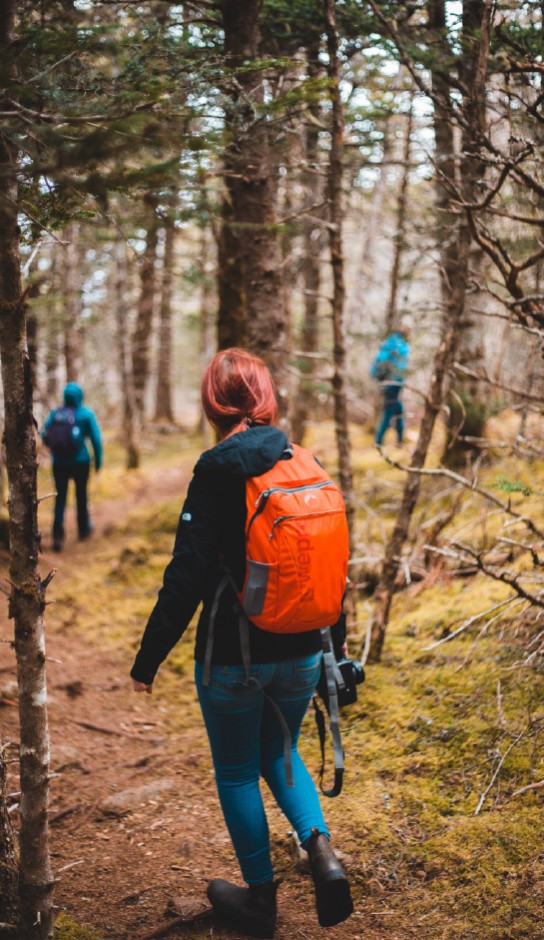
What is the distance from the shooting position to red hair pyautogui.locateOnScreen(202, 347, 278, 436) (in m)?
2.87

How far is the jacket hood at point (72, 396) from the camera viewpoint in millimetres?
9078

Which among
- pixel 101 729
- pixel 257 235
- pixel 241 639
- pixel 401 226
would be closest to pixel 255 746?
pixel 241 639

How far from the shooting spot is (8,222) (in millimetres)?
2344

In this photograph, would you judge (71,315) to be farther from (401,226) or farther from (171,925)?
(171,925)

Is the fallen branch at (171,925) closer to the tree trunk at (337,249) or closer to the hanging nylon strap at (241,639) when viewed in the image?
the hanging nylon strap at (241,639)

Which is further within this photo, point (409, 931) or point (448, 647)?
point (448, 647)

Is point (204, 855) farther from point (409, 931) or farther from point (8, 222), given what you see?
point (8, 222)

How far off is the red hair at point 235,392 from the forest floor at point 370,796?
6.10 feet

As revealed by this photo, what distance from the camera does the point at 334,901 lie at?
257 centimetres

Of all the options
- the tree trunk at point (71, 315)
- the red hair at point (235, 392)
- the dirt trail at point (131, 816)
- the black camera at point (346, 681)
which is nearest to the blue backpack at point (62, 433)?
the tree trunk at point (71, 315)

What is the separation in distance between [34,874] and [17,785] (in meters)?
1.86

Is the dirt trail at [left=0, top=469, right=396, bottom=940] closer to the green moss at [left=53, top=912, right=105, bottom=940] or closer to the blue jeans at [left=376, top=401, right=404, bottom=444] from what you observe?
the green moss at [left=53, top=912, right=105, bottom=940]

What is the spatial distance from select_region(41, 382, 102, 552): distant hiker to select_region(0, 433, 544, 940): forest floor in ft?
11.4

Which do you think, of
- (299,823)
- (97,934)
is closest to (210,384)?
(299,823)
